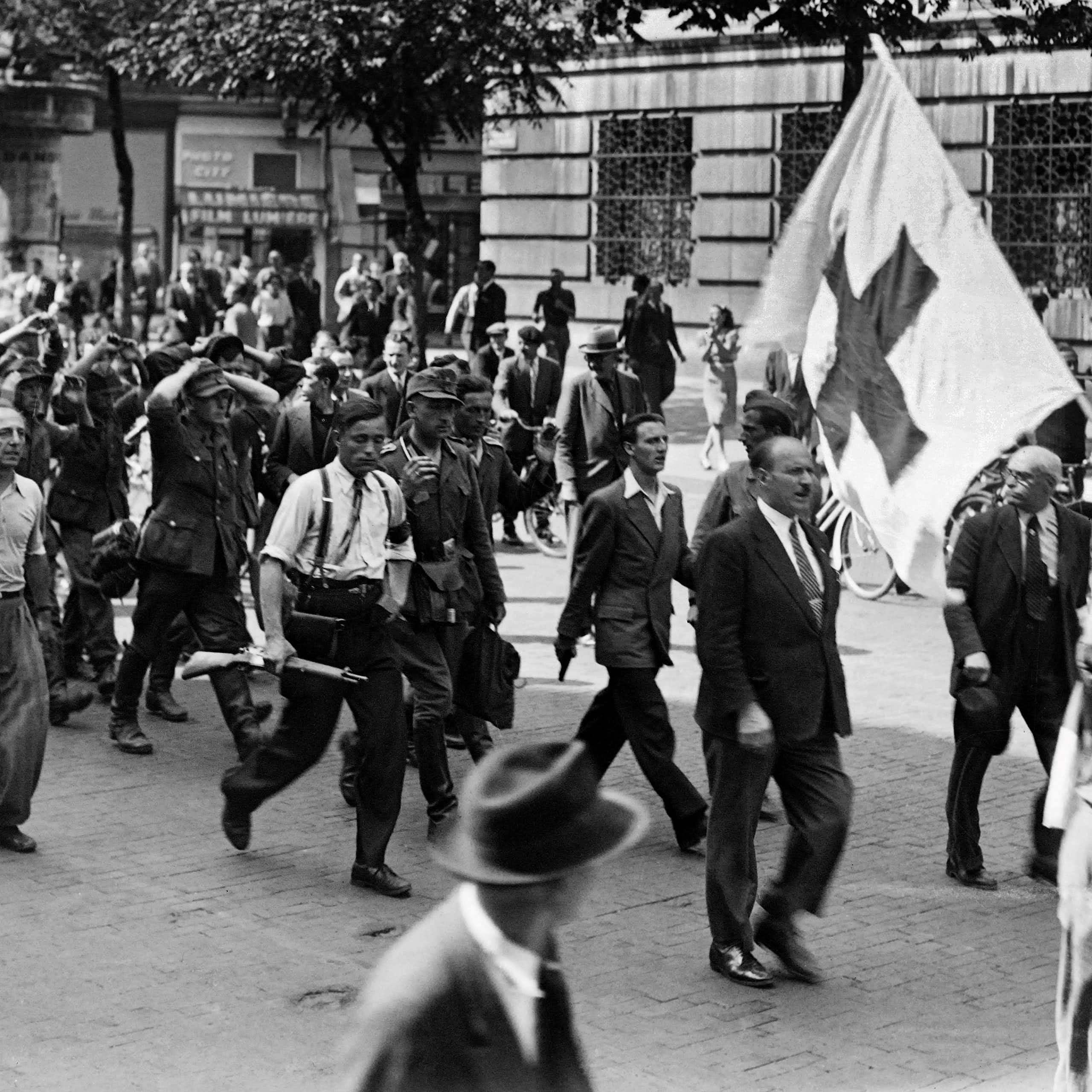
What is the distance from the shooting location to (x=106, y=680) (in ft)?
37.0

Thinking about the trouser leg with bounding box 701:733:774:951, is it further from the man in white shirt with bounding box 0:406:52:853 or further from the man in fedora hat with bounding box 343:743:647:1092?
the man in fedora hat with bounding box 343:743:647:1092

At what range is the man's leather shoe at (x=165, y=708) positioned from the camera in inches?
431

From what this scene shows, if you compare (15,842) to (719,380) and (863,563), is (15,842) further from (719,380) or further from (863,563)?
(719,380)

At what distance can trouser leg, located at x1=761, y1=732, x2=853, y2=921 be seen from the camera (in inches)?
277

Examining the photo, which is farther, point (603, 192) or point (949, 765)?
Result: point (603, 192)

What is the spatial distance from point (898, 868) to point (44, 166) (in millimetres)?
37418

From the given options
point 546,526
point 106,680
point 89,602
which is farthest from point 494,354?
point 106,680

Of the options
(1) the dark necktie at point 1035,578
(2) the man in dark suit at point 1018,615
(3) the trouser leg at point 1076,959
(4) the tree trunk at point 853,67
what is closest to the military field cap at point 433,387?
(2) the man in dark suit at point 1018,615

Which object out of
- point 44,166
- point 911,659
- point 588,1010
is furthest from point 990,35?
point 44,166

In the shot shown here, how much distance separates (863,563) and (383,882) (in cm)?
839

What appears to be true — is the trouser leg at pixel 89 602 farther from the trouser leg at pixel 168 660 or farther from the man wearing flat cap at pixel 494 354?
the man wearing flat cap at pixel 494 354

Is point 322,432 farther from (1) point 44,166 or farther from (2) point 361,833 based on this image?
(1) point 44,166

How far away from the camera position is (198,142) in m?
46.3

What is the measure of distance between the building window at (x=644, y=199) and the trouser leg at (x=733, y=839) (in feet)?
71.0
